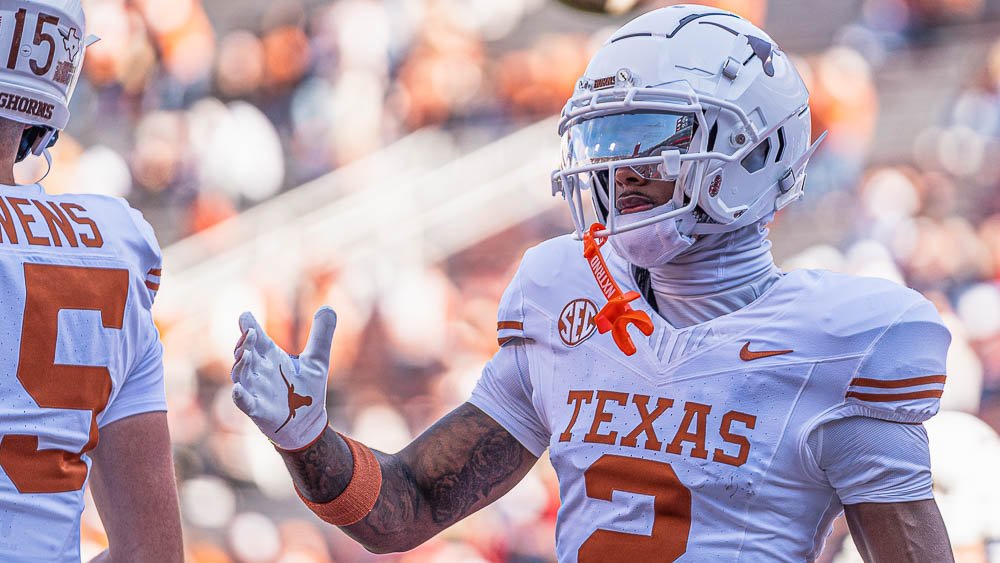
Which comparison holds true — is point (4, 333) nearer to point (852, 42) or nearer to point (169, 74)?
point (852, 42)

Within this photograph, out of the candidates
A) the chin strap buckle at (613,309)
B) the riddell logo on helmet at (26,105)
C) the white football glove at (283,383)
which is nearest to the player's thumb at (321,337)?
the white football glove at (283,383)

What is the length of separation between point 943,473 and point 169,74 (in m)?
6.36

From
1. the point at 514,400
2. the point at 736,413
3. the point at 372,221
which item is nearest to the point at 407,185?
the point at 372,221

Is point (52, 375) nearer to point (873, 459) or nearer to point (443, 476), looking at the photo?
point (443, 476)

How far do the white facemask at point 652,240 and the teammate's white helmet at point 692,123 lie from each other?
0.05ft

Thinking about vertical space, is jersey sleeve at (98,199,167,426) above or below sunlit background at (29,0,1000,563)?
above

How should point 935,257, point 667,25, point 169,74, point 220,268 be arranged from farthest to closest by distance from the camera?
point 169,74
point 220,268
point 935,257
point 667,25

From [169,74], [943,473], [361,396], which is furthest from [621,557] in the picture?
[169,74]

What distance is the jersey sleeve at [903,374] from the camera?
1.71 meters

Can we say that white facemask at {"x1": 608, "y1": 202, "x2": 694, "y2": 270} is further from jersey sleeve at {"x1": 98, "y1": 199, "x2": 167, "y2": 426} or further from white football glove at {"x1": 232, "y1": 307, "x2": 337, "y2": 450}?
jersey sleeve at {"x1": 98, "y1": 199, "x2": 167, "y2": 426}

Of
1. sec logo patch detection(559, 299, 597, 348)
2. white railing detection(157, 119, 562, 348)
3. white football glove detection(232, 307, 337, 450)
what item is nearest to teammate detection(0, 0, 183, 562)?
white football glove detection(232, 307, 337, 450)

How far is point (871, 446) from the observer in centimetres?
171

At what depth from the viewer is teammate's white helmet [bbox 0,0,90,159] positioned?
6.24 ft

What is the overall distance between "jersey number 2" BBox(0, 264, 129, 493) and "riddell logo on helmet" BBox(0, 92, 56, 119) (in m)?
0.27
